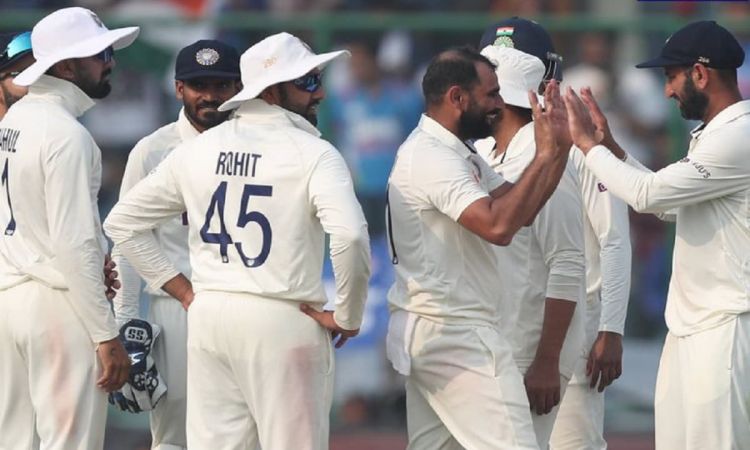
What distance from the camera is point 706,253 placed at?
6.26 meters

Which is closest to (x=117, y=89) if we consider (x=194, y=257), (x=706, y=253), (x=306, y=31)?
(x=306, y=31)

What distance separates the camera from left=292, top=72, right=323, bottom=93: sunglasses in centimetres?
625

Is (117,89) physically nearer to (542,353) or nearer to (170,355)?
(170,355)

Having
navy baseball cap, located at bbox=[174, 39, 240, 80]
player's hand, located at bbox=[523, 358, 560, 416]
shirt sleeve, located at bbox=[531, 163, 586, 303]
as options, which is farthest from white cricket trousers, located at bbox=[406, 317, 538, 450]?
navy baseball cap, located at bbox=[174, 39, 240, 80]

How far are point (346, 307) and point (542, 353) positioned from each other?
0.98 m

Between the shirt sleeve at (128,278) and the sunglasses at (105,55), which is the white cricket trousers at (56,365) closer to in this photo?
the shirt sleeve at (128,278)

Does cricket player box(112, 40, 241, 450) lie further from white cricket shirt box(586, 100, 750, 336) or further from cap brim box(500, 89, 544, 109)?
white cricket shirt box(586, 100, 750, 336)

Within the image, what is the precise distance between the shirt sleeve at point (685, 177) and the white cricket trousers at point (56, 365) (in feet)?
7.37

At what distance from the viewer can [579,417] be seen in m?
7.20

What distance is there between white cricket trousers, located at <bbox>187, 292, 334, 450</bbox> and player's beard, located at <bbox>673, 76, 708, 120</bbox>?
5.73 ft

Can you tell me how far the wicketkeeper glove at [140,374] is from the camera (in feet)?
22.6

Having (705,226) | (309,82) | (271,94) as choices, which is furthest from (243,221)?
(705,226)

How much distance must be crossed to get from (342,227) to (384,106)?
577 cm

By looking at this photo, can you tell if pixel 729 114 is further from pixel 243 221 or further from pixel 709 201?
pixel 243 221
